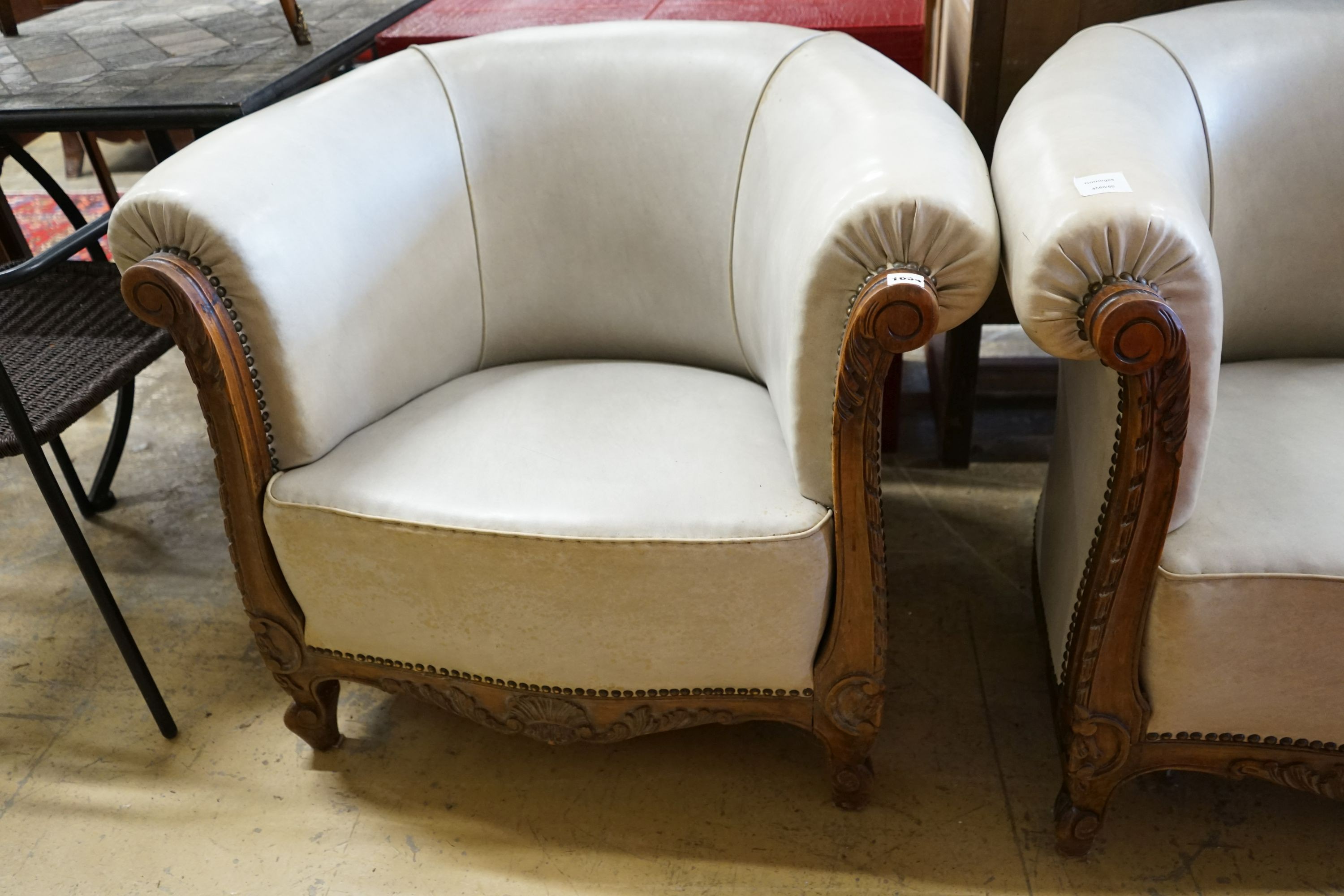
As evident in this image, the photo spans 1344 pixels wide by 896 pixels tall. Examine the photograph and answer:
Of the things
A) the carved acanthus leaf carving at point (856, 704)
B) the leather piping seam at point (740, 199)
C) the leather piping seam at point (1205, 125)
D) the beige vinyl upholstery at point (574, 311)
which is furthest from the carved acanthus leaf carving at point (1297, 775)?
the leather piping seam at point (740, 199)

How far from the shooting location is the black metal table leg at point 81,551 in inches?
49.6

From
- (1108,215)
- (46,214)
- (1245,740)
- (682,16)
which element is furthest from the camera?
(46,214)

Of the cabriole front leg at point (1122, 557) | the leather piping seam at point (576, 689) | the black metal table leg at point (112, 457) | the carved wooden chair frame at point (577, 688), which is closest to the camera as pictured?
the cabriole front leg at point (1122, 557)

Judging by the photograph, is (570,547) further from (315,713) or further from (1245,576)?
(1245,576)

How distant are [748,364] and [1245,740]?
0.73 metres

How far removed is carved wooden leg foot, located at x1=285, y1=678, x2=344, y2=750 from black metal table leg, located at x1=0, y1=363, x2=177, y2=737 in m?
0.20

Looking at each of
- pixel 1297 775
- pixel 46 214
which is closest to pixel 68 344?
pixel 1297 775

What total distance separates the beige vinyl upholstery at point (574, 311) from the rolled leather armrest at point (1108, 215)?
6 cm

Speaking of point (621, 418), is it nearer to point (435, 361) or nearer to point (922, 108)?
point (435, 361)

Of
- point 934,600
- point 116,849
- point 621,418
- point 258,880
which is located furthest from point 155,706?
point 934,600

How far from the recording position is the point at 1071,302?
0.93 m

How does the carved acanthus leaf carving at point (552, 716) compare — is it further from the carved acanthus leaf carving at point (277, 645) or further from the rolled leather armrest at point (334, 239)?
the rolled leather armrest at point (334, 239)

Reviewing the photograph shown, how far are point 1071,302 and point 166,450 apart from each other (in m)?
1.80

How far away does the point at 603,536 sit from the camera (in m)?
1.12
